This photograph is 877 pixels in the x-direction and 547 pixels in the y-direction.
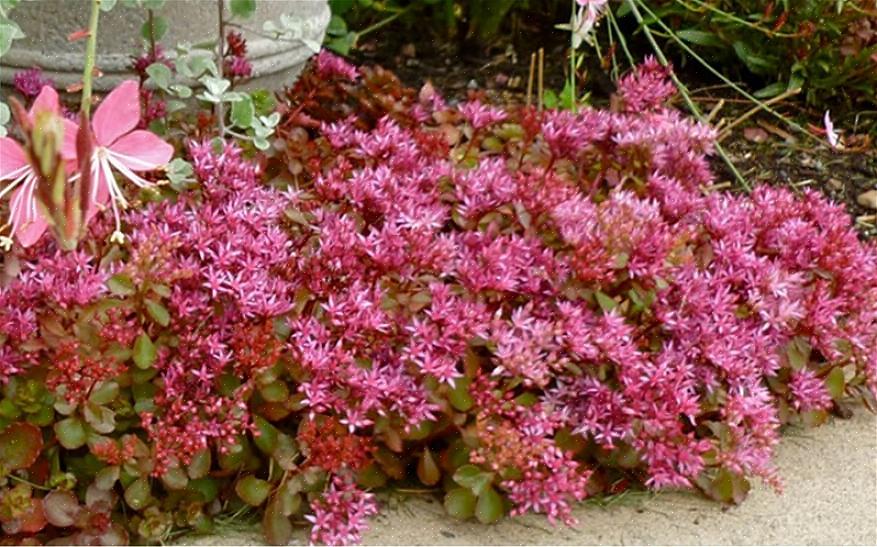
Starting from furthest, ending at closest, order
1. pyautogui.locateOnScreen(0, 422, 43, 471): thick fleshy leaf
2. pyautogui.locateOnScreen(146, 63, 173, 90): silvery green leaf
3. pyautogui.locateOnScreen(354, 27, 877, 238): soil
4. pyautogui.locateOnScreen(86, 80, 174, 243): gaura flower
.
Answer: pyautogui.locateOnScreen(354, 27, 877, 238): soil → pyautogui.locateOnScreen(146, 63, 173, 90): silvery green leaf → pyautogui.locateOnScreen(0, 422, 43, 471): thick fleshy leaf → pyautogui.locateOnScreen(86, 80, 174, 243): gaura flower

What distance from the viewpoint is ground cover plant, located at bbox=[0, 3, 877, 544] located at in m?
1.88

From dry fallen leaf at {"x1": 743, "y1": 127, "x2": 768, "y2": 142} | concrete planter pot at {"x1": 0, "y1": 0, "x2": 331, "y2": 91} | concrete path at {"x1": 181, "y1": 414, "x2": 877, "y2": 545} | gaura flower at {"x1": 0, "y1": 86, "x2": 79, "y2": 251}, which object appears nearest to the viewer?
gaura flower at {"x1": 0, "y1": 86, "x2": 79, "y2": 251}

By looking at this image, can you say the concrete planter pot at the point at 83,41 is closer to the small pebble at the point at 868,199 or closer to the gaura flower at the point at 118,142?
the gaura flower at the point at 118,142

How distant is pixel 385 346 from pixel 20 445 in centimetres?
58

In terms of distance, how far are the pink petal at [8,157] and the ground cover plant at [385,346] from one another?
0.21 ft

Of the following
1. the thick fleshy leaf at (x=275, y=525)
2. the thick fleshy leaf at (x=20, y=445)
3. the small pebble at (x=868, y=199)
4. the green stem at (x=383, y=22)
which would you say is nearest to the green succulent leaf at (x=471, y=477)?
the thick fleshy leaf at (x=275, y=525)

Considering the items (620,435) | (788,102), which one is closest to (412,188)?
(620,435)

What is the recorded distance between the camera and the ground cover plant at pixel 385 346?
188 cm

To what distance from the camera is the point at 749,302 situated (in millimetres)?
2213

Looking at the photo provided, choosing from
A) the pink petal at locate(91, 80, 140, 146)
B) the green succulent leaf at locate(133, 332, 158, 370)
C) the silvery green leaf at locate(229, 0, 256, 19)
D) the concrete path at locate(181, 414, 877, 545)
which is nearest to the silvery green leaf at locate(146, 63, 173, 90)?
the silvery green leaf at locate(229, 0, 256, 19)

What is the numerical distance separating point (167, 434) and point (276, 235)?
41 centimetres

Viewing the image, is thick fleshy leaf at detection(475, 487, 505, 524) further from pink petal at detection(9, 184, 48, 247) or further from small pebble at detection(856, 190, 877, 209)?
small pebble at detection(856, 190, 877, 209)

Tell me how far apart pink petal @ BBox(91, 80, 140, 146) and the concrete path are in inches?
27.8

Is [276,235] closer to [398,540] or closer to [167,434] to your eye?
[167,434]
